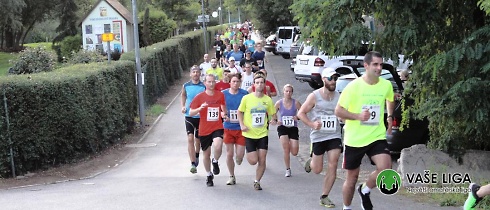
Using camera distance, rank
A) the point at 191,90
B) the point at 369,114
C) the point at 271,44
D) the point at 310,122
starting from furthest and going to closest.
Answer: the point at 271,44
the point at 191,90
the point at 310,122
the point at 369,114

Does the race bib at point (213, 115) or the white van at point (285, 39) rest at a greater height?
the white van at point (285, 39)

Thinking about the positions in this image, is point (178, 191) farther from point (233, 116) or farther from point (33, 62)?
point (33, 62)

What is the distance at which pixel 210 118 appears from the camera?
1088cm

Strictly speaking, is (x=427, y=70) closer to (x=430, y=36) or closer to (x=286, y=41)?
(x=430, y=36)

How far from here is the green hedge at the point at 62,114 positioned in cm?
1235

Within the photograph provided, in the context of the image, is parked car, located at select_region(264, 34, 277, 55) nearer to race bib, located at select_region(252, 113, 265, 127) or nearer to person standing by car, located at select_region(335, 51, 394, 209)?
race bib, located at select_region(252, 113, 265, 127)

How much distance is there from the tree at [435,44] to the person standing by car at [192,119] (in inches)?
97.0

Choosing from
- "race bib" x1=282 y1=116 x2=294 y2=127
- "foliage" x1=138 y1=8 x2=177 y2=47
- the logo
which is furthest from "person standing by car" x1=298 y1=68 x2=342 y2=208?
"foliage" x1=138 y1=8 x2=177 y2=47

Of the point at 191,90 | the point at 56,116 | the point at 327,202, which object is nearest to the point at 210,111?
the point at 191,90

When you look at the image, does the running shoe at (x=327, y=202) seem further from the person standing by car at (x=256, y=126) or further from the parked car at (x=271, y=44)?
the parked car at (x=271, y=44)

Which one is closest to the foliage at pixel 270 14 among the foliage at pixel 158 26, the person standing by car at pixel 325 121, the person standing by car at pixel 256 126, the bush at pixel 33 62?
the foliage at pixel 158 26

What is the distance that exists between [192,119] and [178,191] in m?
1.91

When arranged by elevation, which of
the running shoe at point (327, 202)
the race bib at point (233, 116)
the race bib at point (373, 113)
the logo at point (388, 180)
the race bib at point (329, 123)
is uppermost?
the race bib at point (373, 113)

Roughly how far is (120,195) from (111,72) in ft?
22.2
